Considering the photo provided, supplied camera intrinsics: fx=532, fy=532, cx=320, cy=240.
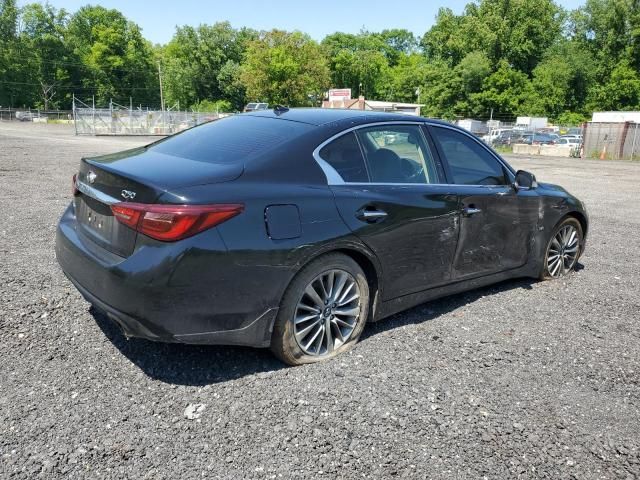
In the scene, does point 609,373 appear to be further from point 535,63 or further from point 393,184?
point 535,63

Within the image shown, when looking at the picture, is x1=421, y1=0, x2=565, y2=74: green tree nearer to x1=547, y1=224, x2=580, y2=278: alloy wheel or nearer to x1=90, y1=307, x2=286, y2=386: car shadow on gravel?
x1=547, y1=224, x2=580, y2=278: alloy wheel

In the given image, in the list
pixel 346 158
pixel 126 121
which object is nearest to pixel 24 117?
pixel 126 121

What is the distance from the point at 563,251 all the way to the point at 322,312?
3.25 metres

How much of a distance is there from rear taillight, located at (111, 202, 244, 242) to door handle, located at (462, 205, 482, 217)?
2042mm

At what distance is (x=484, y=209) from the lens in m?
4.35

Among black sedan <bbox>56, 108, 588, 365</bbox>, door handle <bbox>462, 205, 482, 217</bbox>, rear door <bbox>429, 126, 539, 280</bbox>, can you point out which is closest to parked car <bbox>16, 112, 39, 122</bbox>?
black sedan <bbox>56, 108, 588, 365</bbox>

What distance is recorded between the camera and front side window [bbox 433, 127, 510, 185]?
4266 mm

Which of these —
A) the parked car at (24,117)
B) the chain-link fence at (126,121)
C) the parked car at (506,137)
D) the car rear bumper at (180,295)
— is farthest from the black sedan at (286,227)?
the parked car at (24,117)

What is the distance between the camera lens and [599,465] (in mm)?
2584

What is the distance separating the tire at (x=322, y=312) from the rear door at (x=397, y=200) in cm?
25

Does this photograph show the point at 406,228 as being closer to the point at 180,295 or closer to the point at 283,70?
the point at 180,295

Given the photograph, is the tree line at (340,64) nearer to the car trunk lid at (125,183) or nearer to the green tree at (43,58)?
the green tree at (43,58)

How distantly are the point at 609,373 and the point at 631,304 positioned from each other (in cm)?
165

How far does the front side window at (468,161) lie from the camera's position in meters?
4.27
